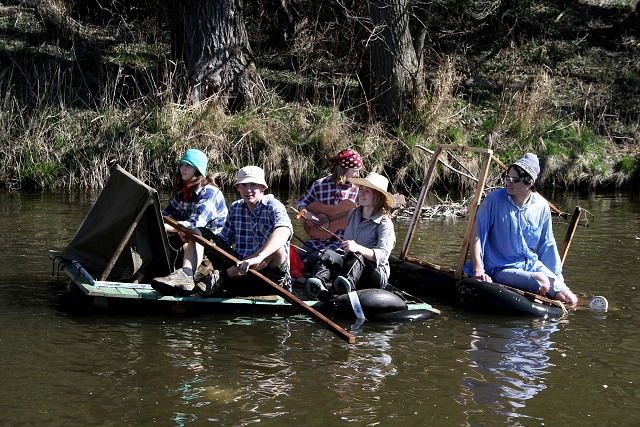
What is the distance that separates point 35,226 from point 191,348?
5.53 metres

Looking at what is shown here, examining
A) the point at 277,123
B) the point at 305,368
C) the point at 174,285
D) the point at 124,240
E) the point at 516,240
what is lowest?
the point at 305,368

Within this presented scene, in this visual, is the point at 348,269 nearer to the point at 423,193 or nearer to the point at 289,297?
the point at 289,297

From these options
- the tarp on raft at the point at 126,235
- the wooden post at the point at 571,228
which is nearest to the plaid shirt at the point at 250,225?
the tarp on raft at the point at 126,235

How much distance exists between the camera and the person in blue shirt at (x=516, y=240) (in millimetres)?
8383

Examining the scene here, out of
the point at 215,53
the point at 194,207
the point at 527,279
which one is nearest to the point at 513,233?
the point at 527,279

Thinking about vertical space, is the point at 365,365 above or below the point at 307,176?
below

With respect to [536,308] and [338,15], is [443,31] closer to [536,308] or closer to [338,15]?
[338,15]

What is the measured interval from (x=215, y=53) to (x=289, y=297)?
9474 mm

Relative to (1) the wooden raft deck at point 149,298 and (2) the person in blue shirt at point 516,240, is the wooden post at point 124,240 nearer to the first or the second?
(1) the wooden raft deck at point 149,298

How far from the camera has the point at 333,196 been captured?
914 cm

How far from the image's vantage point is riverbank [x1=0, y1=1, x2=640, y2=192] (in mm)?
15148

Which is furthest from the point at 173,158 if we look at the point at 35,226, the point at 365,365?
the point at 365,365

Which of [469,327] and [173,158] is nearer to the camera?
[469,327]

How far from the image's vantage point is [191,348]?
7.12 metres
